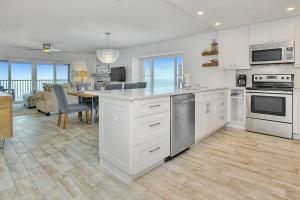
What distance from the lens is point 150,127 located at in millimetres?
2094

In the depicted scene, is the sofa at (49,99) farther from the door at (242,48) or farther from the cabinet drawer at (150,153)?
the door at (242,48)

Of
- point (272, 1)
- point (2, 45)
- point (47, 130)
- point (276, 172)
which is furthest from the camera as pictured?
point (2, 45)

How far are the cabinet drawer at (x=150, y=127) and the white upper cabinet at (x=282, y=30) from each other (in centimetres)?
298

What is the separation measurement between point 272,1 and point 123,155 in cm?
317

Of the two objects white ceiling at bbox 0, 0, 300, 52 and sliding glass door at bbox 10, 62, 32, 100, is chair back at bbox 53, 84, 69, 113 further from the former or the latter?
sliding glass door at bbox 10, 62, 32, 100

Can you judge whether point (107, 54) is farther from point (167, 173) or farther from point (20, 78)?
point (20, 78)

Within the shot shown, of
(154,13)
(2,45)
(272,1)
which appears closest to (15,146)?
(154,13)

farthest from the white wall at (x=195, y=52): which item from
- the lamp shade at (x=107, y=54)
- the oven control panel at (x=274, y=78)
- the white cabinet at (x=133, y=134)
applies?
the white cabinet at (x=133, y=134)

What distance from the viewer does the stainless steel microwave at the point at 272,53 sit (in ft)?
11.4

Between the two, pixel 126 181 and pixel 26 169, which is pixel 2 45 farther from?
pixel 126 181

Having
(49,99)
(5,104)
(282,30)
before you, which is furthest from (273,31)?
(49,99)

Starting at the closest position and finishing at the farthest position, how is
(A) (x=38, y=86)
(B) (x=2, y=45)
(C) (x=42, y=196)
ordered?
(C) (x=42, y=196), (B) (x=2, y=45), (A) (x=38, y=86)

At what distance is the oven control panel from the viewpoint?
365cm

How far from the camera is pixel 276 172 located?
2164 mm
